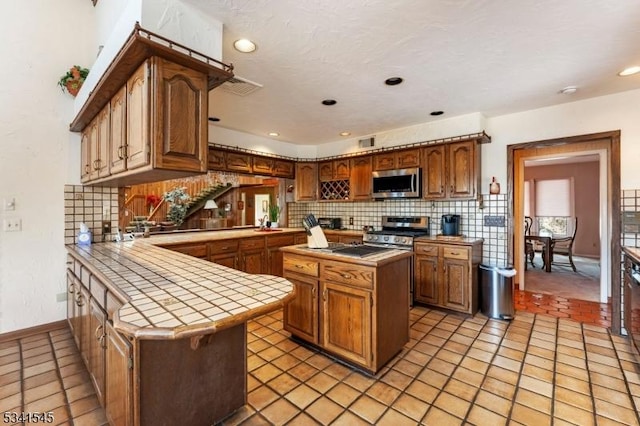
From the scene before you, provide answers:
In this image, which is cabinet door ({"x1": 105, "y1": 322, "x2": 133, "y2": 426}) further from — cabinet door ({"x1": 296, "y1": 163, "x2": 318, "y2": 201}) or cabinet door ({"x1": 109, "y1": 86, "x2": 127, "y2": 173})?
cabinet door ({"x1": 296, "y1": 163, "x2": 318, "y2": 201})

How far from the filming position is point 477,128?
140 inches

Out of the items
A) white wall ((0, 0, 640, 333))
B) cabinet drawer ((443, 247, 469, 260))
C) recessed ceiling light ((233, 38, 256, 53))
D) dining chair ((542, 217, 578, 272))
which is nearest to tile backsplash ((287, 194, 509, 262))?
cabinet drawer ((443, 247, 469, 260))

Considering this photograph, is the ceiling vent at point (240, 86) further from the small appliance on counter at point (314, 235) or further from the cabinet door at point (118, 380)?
the cabinet door at point (118, 380)

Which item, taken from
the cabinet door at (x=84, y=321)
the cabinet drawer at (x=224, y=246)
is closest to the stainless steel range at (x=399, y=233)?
the cabinet drawer at (x=224, y=246)

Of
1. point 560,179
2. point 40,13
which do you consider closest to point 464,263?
point 40,13

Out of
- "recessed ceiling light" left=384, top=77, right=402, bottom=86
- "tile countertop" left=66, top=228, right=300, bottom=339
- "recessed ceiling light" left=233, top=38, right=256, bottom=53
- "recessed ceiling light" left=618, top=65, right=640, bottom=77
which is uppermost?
"recessed ceiling light" left=384, top=77, right=402, bottom=86

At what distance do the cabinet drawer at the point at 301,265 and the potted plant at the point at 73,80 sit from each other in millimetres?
2666

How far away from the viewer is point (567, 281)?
4812 mm

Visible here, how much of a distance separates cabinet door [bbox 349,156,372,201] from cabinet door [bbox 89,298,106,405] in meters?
3.58

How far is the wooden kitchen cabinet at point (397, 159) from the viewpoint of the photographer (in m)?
4.02

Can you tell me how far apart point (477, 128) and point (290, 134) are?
106 inches

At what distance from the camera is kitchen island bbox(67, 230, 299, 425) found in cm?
109

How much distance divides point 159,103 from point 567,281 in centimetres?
630

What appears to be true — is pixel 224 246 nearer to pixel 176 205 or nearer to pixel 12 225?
pixel 12 225
